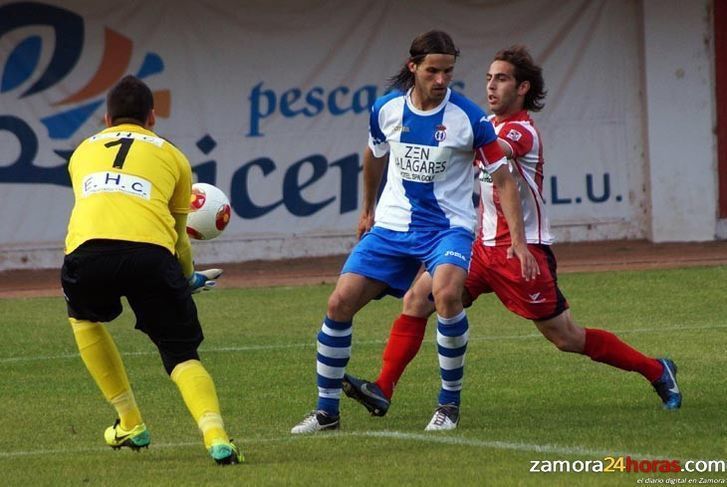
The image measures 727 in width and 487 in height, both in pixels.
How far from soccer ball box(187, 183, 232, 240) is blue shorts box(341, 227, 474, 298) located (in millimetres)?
733

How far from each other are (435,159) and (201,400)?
1923 millimetres

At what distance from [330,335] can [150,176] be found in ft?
4.86

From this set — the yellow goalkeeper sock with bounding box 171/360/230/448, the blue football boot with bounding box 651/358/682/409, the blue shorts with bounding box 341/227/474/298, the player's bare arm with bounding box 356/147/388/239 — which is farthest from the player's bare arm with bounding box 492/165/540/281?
the yellow goalkeeper sock with bounding box 171/360/230/448

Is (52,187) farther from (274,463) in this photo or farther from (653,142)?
(274,463)

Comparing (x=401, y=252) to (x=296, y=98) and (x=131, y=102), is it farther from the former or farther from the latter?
(x=296, y=98)

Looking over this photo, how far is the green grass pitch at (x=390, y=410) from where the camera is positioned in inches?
272

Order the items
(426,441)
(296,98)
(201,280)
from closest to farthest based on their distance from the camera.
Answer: (201,280), (426,441), (296,98)

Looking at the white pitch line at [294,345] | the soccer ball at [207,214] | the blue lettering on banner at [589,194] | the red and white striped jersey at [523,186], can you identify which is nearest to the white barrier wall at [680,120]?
the blue lettering on banner at [589,194]

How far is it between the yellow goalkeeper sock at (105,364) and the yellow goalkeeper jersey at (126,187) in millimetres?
433

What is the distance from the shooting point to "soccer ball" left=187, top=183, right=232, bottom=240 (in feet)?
27.4

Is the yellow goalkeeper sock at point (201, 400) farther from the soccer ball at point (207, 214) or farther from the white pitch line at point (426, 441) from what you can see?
the soccer ball at point (207, 214)

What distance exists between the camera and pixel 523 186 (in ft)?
28.6

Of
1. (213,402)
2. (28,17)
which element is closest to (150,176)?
(213,402)

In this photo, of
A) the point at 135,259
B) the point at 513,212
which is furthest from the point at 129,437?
the point at 513,212
